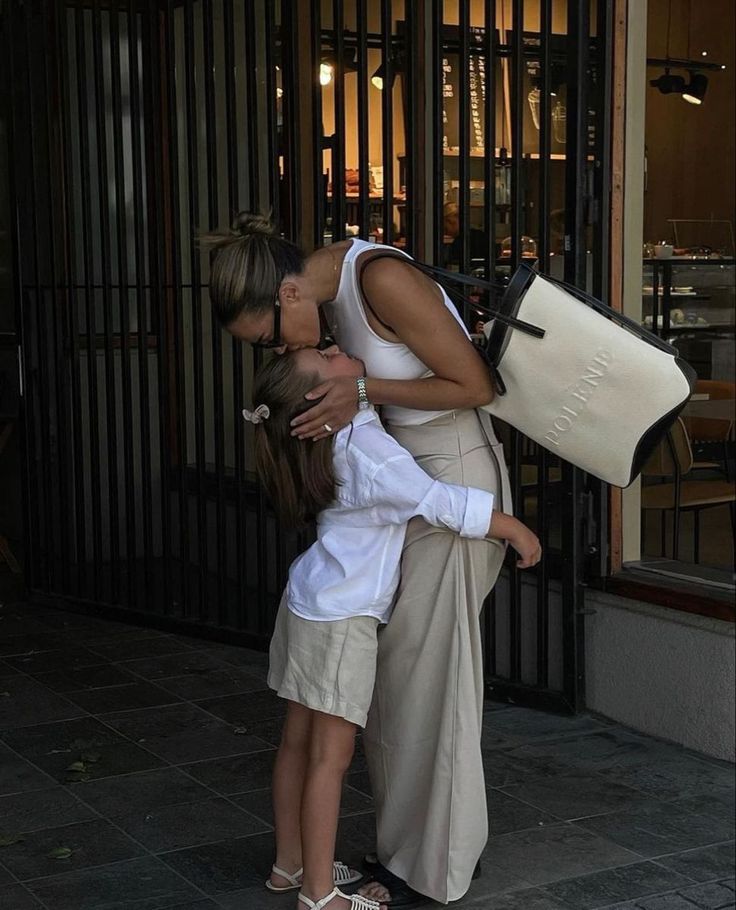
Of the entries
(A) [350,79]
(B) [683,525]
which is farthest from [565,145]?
(B) [683,525]

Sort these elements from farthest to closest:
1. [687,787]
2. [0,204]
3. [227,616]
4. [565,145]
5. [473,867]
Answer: [0,204] → [227,616] → [565,145] → [687,787] → [473,867]

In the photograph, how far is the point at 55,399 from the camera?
6.95 meters

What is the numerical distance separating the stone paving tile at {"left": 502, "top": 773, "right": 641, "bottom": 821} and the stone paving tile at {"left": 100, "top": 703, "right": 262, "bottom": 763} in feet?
3.25

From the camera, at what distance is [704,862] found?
3.66 m

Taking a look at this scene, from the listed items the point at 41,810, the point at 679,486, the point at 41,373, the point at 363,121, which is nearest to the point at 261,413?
the point at 41,810

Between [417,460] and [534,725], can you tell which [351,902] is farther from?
[534,725]

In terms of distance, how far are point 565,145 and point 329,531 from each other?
81.7 inches

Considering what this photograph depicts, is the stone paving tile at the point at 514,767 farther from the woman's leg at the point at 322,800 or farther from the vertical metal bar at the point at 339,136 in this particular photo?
the vertical metal bar at the point at 339,136

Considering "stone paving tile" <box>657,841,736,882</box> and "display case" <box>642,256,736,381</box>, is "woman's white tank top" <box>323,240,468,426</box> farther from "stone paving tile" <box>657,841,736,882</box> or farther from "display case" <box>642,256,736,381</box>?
"display case" <box>642,256,736,381</box>

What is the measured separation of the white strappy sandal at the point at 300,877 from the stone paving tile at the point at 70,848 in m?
0.48

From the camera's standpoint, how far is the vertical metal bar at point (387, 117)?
502cm

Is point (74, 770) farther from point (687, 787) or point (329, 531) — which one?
point (687, 787)

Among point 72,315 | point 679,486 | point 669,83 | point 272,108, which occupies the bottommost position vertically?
point 679,486

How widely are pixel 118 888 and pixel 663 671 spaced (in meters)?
1.99
